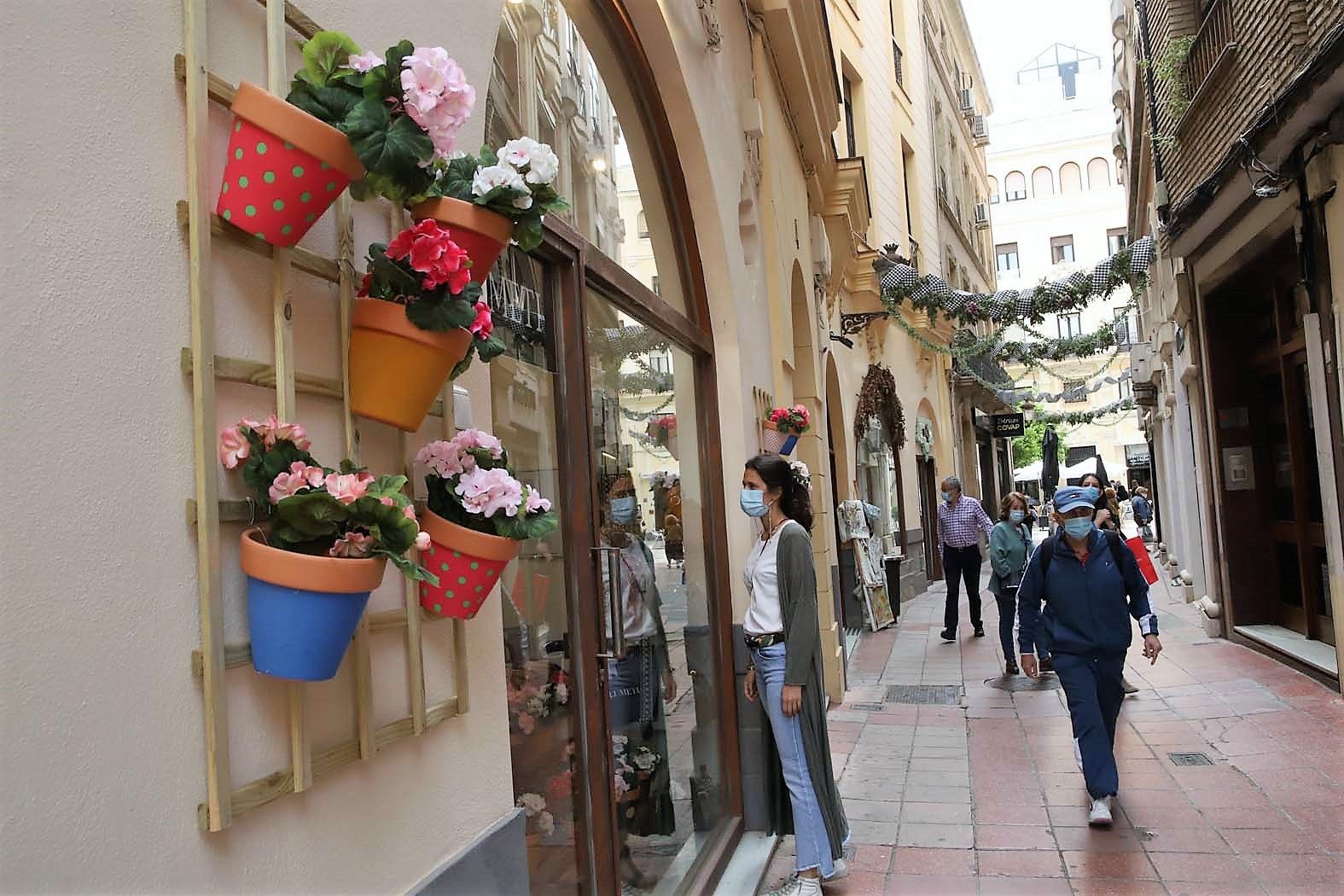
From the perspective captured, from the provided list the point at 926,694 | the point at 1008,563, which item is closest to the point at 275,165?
the point at 926,694

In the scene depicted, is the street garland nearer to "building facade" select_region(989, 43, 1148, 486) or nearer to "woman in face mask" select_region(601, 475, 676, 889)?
"woman in face mask" select_region(601, 475, 676, 889)

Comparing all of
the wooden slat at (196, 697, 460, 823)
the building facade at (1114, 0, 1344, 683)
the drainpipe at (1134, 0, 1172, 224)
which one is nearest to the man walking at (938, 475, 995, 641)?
the building facade at (1114, 0, 1344, 683)

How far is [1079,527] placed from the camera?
19.0 ft

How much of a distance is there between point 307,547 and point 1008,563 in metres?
9.46

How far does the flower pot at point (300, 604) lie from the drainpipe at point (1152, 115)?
494 inches

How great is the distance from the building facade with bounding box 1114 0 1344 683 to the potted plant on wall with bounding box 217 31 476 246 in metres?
6.61

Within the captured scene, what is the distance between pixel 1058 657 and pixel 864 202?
9.00 meters

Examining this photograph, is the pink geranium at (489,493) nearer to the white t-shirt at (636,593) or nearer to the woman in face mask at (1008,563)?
the white t-shirt at (636,593)

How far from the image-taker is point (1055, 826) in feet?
18.5

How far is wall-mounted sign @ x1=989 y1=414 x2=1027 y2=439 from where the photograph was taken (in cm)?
3061

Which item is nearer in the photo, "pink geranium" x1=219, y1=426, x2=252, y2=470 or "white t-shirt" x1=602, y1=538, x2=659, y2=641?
"pink geranium" x1=219, y1=426, x2=252, y2=470

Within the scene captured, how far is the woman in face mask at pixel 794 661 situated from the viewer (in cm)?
475

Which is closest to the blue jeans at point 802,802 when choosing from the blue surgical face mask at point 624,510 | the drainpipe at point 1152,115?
the blue surgical face mask at point 624,510

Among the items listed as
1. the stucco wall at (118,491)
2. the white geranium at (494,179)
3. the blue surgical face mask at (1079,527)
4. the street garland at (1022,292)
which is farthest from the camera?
the street garland at (1022,292)
